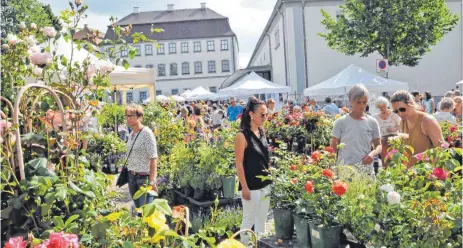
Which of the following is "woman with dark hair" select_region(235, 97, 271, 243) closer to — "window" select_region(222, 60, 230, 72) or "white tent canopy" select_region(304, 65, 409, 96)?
"white tent canopy" select_region(304, 65, 409, 96)

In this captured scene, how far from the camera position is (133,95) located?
56062 mm

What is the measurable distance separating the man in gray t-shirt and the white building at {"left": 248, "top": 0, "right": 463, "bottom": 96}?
71.1ft

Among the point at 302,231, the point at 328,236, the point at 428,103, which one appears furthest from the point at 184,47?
the point at 328,236

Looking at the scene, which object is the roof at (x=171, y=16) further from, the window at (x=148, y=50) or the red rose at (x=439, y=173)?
the red rose at (x=439, y=173)

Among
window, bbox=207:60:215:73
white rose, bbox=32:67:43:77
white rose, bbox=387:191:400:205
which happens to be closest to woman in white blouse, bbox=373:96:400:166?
white rose, bbox=387:191:400:205

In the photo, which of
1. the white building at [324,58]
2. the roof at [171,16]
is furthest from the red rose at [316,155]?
the roof at [171,16]

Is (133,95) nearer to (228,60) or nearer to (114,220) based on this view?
(228,60)

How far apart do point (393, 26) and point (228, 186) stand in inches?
614

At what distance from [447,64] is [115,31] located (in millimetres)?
26848

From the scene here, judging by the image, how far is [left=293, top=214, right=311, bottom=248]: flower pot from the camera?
2.85 metres

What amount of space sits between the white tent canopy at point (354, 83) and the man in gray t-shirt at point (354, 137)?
818 cm

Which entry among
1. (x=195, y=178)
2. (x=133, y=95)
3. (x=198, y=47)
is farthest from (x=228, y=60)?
(x=195, y=178)

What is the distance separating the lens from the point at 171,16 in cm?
5938

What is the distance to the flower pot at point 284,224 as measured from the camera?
3096mm
